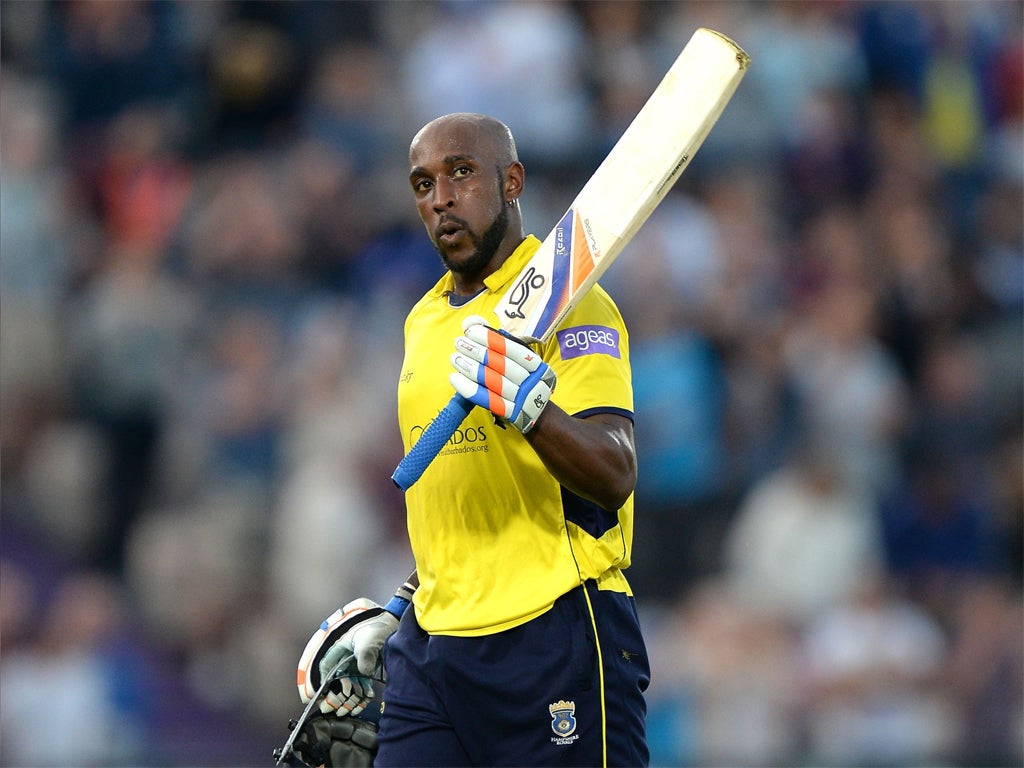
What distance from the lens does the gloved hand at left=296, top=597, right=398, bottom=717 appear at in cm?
406

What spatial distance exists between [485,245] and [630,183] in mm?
387

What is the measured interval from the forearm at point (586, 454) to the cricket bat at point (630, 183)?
0.33m

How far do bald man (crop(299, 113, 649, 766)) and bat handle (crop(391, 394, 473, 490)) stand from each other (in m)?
0.08

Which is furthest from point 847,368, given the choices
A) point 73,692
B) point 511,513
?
point 511,513

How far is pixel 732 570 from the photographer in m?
7.89

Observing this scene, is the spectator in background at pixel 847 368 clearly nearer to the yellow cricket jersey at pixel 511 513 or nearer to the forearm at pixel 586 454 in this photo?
the yellow cricket jersey at pixel 511 513

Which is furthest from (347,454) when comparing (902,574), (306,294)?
(902,574)

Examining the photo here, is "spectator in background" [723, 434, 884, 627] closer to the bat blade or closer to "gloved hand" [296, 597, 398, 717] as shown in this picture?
"gloved hand" [296, 597, 398, 717]

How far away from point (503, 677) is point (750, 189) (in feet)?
20.0

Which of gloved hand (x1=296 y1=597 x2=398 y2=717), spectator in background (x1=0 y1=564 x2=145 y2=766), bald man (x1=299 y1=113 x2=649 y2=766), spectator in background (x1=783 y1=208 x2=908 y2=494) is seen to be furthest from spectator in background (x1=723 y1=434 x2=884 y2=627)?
bald man (x1=299 y1=113 x2=649 y2=766)

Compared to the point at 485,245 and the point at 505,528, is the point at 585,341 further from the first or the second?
the point at 505,528

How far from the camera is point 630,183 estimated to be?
12.9 feet

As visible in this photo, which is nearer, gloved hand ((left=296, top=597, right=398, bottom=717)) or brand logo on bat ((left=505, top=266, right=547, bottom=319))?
brand logo on bat ((left=505, top=266, right=547, bottom=319))

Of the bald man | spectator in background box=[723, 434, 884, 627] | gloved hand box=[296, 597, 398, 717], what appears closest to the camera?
the bald man
